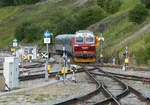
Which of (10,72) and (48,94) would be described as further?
(10,72)

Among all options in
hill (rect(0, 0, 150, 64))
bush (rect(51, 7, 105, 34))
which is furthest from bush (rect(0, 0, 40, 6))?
bush (rect(51, 7, 105, 34))

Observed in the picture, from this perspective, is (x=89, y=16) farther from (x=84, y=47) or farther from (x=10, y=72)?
(x=10, y=72)

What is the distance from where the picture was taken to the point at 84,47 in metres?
42.3

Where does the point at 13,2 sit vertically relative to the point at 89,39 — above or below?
above

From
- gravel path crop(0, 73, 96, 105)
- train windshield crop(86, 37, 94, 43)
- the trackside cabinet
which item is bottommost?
gravel path crop(0, 73, 96, 105)

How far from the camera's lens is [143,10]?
66.0 meters

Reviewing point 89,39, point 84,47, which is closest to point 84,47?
point 84,47

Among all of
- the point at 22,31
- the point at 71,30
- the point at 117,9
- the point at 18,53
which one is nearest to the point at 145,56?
the point at 18,53

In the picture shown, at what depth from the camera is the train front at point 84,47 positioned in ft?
137

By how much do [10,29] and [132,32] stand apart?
3586 inches

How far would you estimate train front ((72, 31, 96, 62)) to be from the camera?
41688mm

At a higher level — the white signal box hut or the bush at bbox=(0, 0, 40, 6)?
the bush at bbox=(0, 0, 40, 6)

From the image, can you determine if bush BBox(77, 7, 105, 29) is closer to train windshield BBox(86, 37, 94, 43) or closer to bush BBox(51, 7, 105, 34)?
bush BBox(51, 7, 105, 34)

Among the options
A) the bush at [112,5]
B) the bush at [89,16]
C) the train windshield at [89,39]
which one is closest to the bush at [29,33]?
the bush at [89,16]
